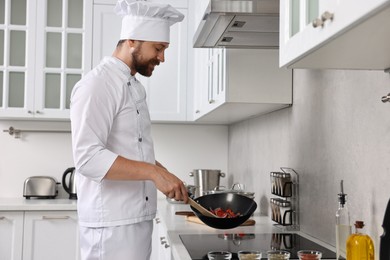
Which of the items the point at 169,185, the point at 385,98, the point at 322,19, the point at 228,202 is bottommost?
the point at 228,202

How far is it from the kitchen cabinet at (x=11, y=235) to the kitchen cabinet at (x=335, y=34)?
2.57 metres

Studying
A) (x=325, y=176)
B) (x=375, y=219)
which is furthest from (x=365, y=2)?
(x=325, y=176)

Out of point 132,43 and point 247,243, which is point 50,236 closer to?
point 132,43

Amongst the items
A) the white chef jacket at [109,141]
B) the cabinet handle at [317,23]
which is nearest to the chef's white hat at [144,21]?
the white chef jacket at [109,141]

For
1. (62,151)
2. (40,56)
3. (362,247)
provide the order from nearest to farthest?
1. (362,247)
2. (40,56)
3. (62,151)

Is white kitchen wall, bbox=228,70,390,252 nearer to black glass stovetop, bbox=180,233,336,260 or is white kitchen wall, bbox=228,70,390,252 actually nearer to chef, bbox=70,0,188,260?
black glass stovetop, bbox=180,233,336,260

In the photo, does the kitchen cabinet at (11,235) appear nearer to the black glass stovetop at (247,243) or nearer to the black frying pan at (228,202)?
the black frying pan at (228,202)

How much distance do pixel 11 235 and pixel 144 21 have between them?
195 centimetres

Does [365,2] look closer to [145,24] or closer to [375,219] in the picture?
[375,219]

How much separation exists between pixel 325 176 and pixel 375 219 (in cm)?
40

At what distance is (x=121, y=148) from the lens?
1.95 m

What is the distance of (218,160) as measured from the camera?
3971 mm

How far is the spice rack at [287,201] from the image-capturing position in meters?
2.15

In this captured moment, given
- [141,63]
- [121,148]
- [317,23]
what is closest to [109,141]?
[121,148]
